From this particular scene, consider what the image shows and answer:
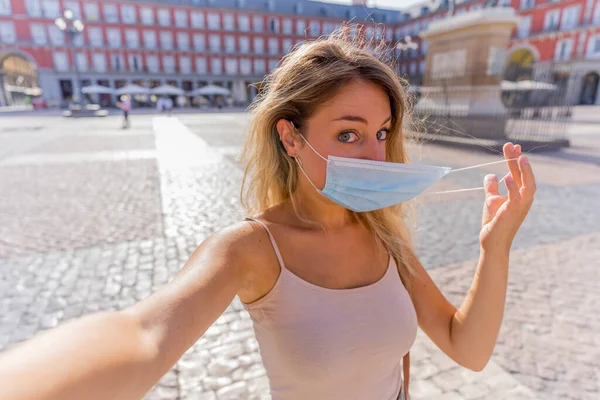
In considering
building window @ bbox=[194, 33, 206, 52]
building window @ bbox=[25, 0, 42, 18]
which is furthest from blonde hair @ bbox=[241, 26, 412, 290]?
building window @ bbox=[25, 0, 42, 18]

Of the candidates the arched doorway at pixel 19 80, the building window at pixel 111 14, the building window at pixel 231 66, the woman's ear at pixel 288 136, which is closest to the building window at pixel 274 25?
the building window at pixel 231 66

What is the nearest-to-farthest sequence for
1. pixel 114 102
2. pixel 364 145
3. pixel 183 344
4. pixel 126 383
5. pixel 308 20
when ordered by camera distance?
pixel 126 383
pixel 183 344
pixel 364 145
pixel 114 102
pixel 308 20

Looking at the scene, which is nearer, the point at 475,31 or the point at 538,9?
the point at 475,31

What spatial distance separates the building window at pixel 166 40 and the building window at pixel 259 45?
39.8 feet

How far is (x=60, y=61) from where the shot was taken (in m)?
44.3

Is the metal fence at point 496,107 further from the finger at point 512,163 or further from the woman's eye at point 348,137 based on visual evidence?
the woman's eye at point 348,137

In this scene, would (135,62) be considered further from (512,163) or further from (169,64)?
(512,163)

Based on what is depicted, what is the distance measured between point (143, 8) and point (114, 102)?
43.6 ft

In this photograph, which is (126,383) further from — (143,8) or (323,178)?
(143,8)

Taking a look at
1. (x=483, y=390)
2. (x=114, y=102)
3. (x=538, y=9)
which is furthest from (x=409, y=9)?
(x=483, y=390)

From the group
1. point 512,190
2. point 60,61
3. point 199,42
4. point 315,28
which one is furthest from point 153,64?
point 512,190

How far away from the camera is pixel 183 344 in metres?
0.96

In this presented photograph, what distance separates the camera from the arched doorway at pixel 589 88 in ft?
126

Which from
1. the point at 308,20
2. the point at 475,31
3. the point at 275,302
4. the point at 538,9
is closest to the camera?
the point at 275,302
